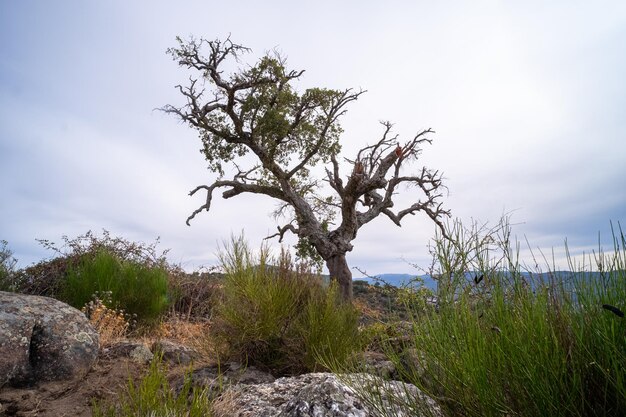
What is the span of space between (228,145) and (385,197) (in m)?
6.12

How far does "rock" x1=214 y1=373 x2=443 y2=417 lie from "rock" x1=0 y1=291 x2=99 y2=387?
2927 mm

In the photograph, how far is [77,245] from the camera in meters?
12.3

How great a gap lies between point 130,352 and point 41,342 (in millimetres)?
1340

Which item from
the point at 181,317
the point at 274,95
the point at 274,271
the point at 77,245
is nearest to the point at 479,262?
the point at 274,271

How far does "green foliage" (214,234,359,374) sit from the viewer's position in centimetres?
559

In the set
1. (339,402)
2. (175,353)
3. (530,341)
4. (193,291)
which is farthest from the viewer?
(193,291)

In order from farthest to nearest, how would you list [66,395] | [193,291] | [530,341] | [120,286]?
[193,291] → [120,286] → [66,395] → [530,341]

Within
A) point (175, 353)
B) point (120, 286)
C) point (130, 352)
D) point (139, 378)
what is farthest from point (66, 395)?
point (120, 286)

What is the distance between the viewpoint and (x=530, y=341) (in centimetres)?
219

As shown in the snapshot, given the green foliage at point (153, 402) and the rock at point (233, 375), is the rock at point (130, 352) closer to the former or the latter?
the rock at point (233, 375)

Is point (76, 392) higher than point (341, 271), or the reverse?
point (341, 271)

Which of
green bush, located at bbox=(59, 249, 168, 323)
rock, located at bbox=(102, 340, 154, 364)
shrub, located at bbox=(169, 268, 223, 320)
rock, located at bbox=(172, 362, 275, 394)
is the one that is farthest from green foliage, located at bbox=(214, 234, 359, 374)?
shrub, located at bbox=(169, 268, 223, 320)

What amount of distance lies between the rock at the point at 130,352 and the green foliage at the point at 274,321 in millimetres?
1459

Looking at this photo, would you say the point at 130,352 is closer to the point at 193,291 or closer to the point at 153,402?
the point at 153,402
